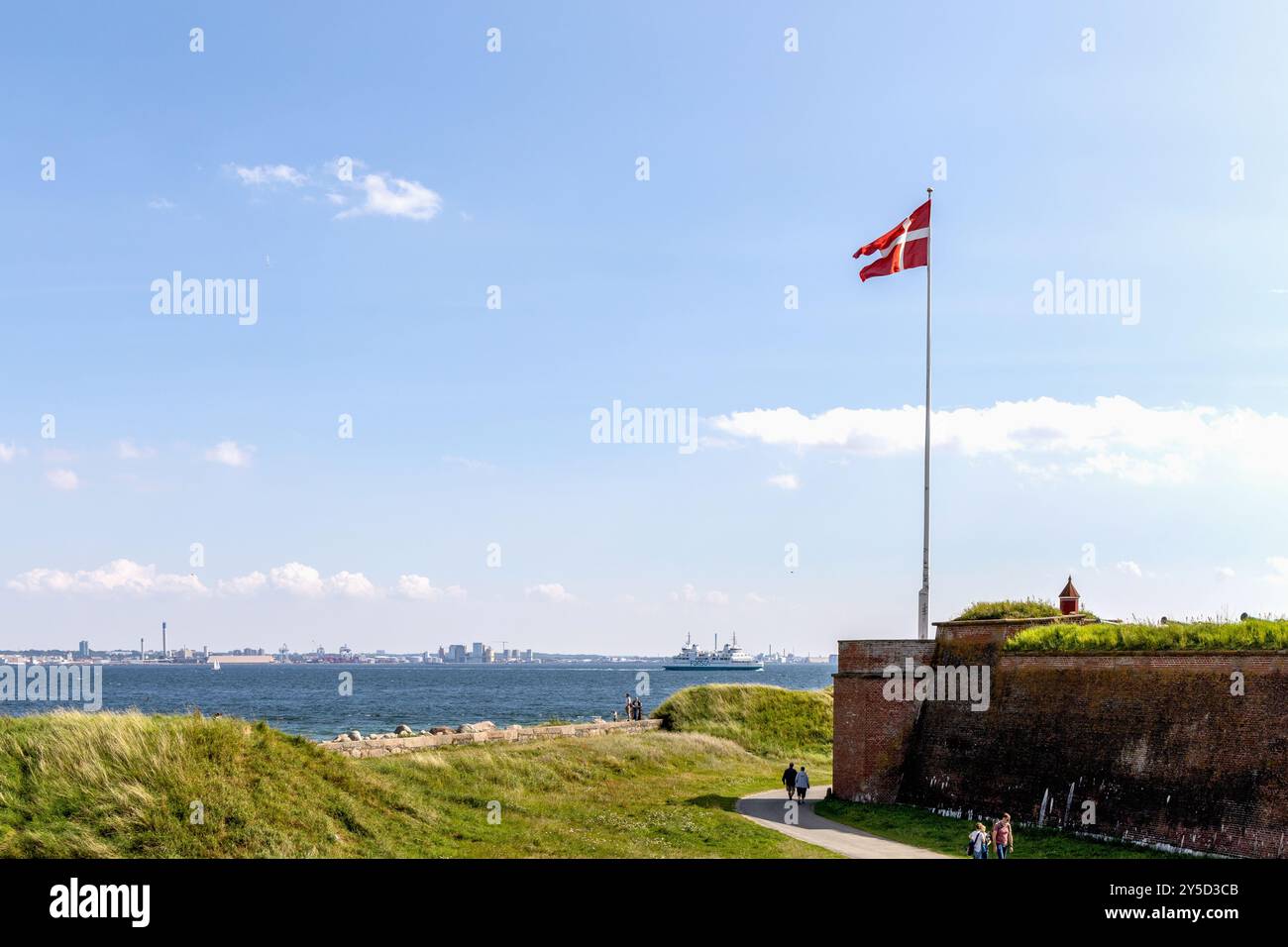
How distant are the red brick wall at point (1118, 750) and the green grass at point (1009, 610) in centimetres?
200

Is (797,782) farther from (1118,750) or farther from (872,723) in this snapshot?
(1118,750)

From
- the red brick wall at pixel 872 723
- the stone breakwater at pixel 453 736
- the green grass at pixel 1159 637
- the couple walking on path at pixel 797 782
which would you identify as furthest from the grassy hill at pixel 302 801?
the green grass at pixel 1159 637

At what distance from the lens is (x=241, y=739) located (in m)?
23.6

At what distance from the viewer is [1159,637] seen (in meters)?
26.1

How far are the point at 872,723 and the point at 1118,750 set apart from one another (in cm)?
832

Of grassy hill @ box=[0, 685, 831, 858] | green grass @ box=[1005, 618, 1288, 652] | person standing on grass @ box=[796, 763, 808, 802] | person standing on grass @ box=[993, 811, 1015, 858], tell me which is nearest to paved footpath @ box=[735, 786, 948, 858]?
person standing on grass @ box=[796, 763, 808, 802]

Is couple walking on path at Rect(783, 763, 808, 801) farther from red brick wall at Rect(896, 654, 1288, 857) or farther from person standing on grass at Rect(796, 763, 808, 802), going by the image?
red brick wall at Rect(896, 654, 1288, 857)

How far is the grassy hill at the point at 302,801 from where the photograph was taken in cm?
1980

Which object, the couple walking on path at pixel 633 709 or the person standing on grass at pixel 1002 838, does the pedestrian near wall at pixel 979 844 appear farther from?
the couple walking on path at pixel 633 709

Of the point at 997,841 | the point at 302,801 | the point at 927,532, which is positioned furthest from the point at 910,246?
the point at 302,801

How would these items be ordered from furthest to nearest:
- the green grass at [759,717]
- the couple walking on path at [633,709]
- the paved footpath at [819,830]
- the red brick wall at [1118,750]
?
1. the couple walking on path at [633,709]
2. the green grass at [759,717]
3. the paved footpath at [819,830]
4. the red brick wall at [1118,750]
